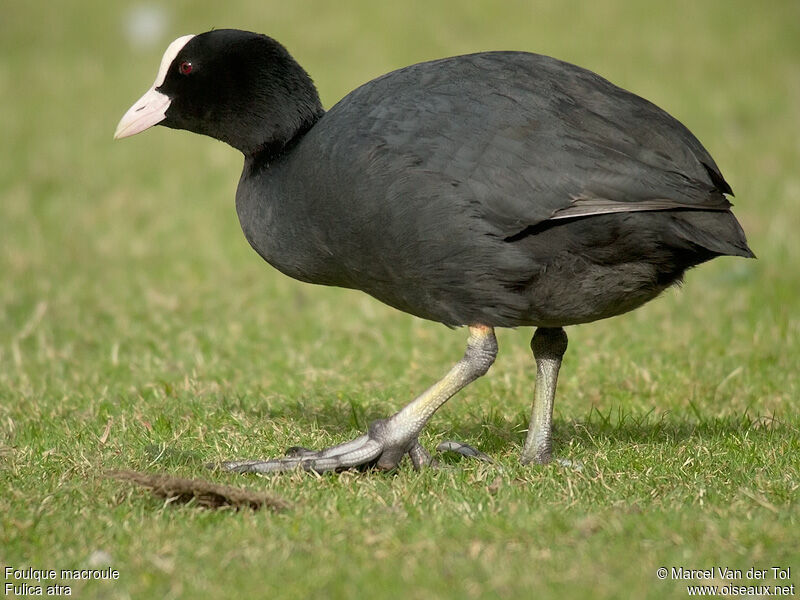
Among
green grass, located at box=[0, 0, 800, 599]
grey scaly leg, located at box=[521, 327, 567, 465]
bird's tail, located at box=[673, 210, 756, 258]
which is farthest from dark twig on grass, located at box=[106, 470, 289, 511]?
bird's tail, located at box=[673, 210, 756, 258]

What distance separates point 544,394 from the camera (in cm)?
420

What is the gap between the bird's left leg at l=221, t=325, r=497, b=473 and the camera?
3.78m

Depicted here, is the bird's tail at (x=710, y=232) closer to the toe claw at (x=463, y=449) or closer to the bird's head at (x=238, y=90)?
the toe claw at (x=463, y=449)

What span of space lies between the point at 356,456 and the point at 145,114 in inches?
60.7

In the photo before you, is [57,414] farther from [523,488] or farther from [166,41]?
[166,41]

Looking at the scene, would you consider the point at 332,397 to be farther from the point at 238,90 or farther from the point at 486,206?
the point at 486,206

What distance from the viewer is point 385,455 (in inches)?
151

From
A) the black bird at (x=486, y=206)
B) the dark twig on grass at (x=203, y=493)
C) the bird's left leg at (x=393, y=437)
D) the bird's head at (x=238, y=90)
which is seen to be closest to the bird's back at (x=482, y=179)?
the black bird at (x=486, y=206)

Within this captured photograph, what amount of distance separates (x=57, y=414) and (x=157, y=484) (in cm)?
136

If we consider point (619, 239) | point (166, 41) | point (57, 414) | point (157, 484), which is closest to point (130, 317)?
point (57, 414)

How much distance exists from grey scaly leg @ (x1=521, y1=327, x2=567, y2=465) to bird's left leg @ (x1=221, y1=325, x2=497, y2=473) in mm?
394

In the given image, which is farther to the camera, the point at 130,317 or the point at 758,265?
the point at 758,265

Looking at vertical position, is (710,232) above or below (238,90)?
below

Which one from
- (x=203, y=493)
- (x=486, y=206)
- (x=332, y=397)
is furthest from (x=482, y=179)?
(x=332, y=397)
